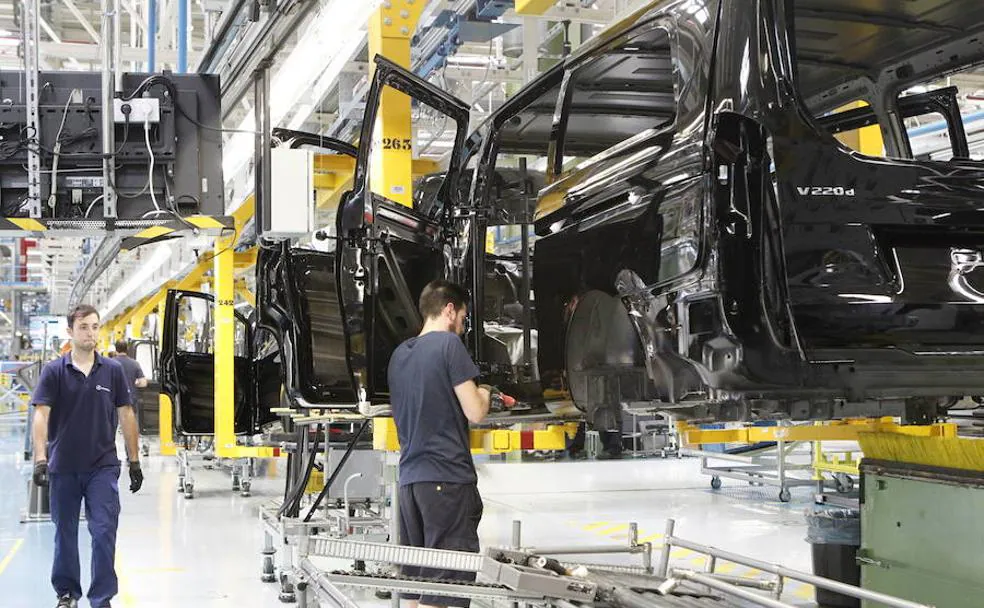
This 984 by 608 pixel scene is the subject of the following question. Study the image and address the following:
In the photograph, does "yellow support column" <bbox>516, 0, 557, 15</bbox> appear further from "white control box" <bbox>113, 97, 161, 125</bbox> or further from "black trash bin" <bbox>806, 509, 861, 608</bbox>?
"black trash bin" <bbox>806, 509, 861, 608</bbox>

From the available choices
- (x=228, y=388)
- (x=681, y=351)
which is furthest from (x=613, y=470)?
(x=681, y=351)

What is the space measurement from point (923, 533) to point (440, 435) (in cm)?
190

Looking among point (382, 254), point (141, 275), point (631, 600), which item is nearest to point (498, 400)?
point (382, 254)

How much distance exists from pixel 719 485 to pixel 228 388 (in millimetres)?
5921

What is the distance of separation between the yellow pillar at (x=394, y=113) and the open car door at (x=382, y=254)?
717mm

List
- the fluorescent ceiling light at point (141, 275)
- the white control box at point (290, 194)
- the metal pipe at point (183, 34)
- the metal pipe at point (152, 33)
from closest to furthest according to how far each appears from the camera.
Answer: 1. the white control box at point (290, 194)
2. the metal pipe at point (183, 34)
3. the metal pipe at point (152, 33)
4. the fluorescent ceiling light at point (141, 275)

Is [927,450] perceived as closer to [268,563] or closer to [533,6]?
[533,6]

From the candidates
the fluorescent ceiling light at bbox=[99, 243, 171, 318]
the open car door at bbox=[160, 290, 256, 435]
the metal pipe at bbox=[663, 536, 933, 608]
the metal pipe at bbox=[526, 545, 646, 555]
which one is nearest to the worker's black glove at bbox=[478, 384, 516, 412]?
the metal pipe at bbox=[526, 545, 646, 555]

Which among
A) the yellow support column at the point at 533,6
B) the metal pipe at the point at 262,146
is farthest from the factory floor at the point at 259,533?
the yellow support column at the point at 533,6

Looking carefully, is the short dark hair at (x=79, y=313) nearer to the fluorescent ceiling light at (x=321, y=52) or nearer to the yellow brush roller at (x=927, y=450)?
the fluorescent ceiling light at (x=321, y=52)

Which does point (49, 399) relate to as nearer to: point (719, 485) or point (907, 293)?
point (907, 293)

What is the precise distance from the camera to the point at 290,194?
607 cm

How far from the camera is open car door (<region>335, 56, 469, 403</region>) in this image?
523 cm

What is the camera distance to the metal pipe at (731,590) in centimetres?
304
